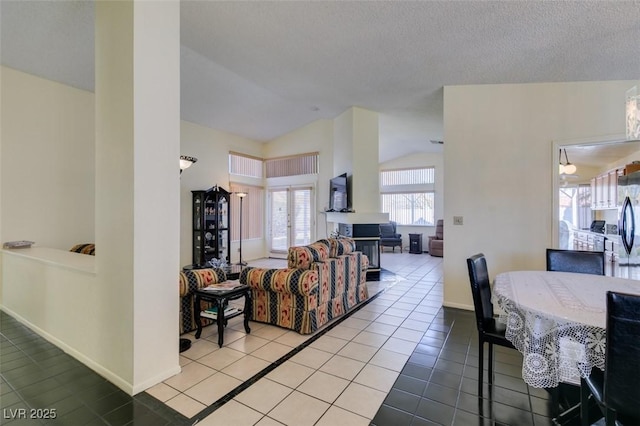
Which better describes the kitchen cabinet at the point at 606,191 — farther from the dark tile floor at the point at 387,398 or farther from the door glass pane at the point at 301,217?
the door glass pane at the point at 301,217

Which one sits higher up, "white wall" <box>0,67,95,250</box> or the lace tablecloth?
"white wall" <box>0,67,95,250</box>

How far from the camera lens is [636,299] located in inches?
45.1

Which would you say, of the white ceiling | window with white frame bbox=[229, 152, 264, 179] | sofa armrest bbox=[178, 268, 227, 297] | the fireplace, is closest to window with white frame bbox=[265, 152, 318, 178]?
window with white frame bbox=[229, 152, 264, 179]

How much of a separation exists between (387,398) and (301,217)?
581 centimetres

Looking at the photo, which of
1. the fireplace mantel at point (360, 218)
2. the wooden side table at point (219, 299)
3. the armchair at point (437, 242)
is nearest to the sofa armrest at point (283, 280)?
the wooden side table at point (219, 299)

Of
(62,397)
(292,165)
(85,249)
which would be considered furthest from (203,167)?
(62,397)

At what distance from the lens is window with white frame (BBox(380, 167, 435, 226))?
925cm

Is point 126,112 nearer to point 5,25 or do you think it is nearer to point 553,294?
point 5,25

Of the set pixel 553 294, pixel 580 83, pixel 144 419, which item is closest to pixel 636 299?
pixel 553 294

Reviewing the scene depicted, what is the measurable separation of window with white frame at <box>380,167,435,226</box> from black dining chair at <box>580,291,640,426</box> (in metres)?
8.33

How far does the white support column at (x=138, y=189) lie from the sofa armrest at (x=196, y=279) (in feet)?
2.25

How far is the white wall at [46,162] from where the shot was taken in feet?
12.7

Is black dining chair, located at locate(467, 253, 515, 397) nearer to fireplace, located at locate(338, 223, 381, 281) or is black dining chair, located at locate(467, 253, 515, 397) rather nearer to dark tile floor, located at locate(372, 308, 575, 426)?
dark tile floor, located at locate(372, 308, 575, 426)

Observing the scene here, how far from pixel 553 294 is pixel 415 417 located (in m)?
1.18
